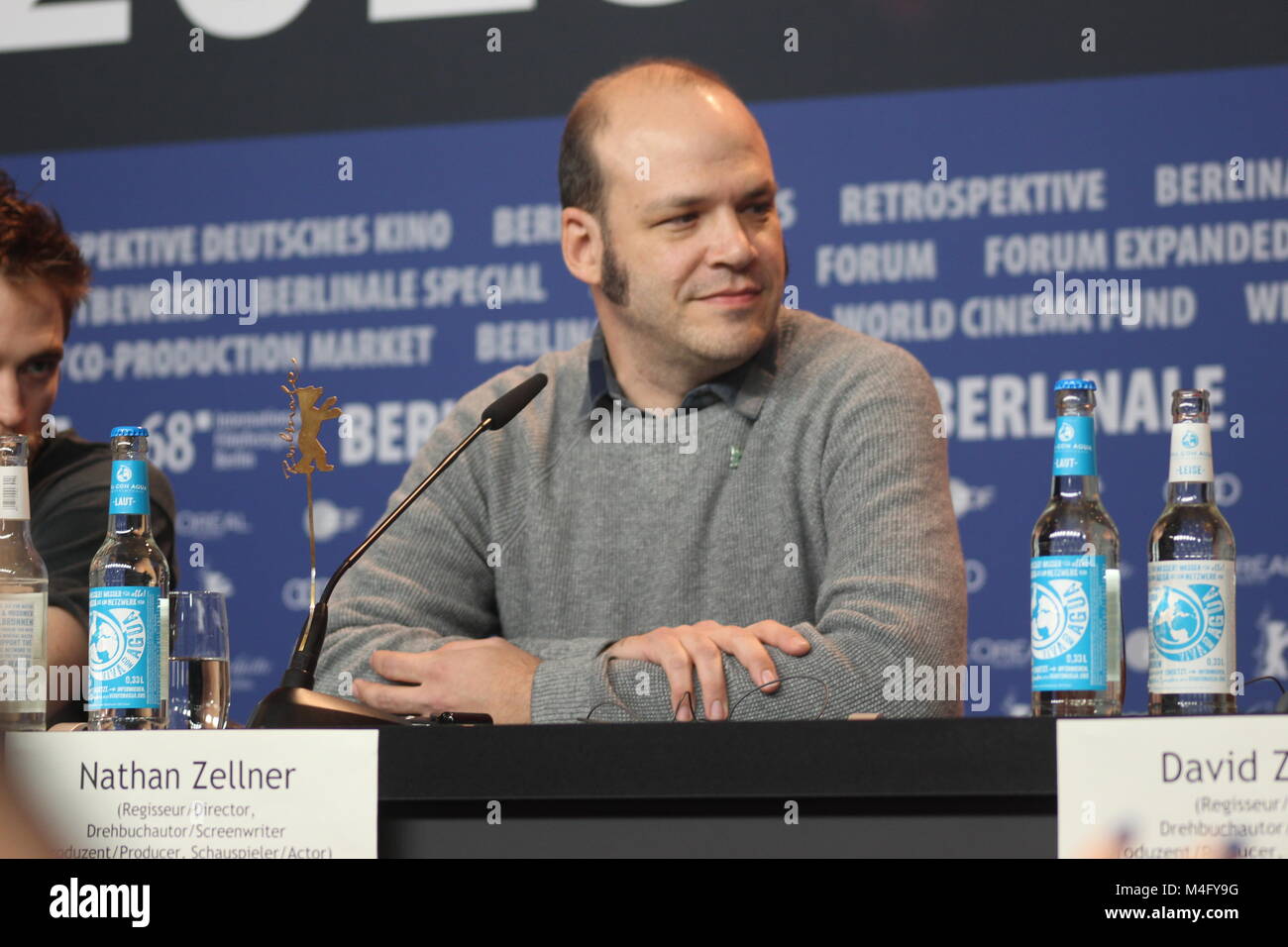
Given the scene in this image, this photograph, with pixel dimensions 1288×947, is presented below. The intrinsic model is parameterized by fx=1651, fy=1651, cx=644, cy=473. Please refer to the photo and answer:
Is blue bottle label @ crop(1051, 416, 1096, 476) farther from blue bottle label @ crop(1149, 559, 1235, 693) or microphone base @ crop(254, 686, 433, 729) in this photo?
microphone base @ crop(254, 686, 433, 729)

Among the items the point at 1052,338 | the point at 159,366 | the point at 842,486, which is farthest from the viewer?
the point at 159,366

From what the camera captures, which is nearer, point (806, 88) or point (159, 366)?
point (806, 88)

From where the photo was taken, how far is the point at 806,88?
2.98 metres

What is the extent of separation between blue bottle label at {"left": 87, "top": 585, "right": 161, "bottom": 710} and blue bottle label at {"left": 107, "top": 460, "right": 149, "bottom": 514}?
10 cm

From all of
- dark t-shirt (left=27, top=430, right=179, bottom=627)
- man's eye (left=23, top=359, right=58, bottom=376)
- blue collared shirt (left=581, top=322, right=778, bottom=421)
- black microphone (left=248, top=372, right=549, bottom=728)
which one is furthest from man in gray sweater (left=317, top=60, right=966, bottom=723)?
man's eye (left=23, top=359, right=58, bottom=376)

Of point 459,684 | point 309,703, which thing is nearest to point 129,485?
point 309,703

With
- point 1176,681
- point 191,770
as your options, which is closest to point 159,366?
point 191,770

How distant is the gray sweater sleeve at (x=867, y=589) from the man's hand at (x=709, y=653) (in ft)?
0.05

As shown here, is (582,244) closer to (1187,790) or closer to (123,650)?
(123,650)

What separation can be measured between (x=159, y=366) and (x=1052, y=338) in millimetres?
1683

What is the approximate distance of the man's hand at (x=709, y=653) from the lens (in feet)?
5.65
